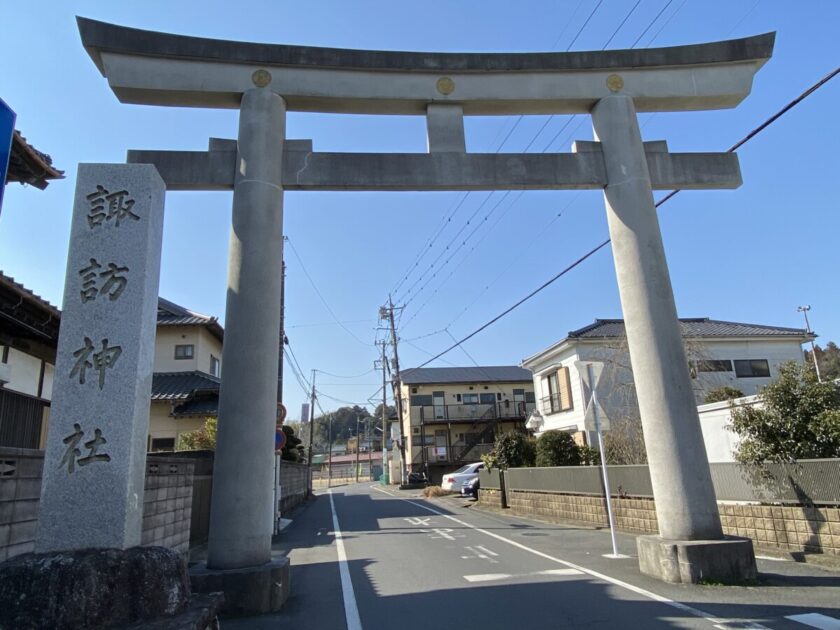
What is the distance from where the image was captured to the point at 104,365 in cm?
479

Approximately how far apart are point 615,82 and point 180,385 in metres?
19.4

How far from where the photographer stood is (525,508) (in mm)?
18500

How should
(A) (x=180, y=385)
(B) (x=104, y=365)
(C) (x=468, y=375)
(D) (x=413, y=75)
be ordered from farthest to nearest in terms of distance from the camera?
(C) (x=468, y=375), (A) (x=180, y=385), (D) (x=413, y=75), (B) (x=104, y=365)

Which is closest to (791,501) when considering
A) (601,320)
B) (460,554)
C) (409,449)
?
(460,554)

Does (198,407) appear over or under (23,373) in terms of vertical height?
over

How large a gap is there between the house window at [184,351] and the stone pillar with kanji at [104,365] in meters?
19.0

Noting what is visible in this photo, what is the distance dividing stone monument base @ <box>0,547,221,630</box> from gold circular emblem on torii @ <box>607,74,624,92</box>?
29.7 feet

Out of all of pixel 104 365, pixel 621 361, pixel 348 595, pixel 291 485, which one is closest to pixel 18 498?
pixel 104 365

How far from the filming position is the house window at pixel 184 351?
22.9 metres

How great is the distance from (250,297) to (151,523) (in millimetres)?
3900

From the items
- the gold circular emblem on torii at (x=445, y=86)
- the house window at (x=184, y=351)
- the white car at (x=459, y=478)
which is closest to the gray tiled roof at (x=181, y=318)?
the house window at (x=184, y=351)

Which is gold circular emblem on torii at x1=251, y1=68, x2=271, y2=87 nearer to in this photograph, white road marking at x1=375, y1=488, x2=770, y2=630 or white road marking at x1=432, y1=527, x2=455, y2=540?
white road marking at x1=375, y1=488, x2=770, y2=630

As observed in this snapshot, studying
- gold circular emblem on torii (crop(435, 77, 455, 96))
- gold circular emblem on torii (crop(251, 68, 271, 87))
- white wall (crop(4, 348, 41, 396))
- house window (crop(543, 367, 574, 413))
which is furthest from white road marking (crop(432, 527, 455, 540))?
house window (crop(543, 367, 574, 413))

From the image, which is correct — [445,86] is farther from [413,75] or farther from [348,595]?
[348,595]
